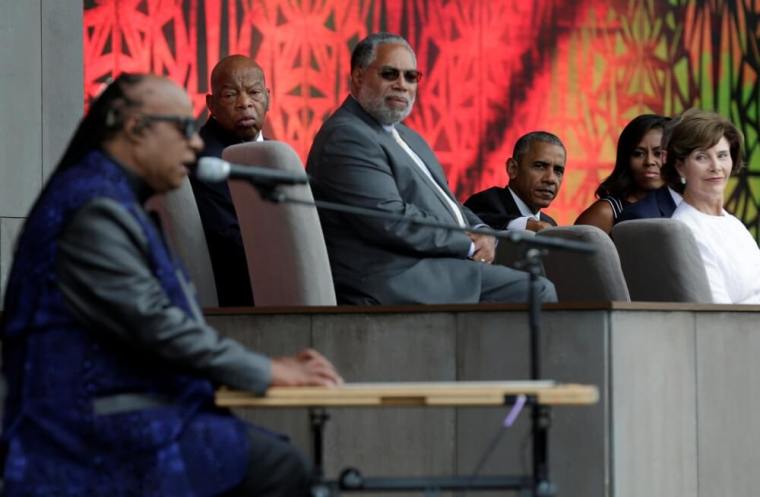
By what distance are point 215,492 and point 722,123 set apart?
3.19m

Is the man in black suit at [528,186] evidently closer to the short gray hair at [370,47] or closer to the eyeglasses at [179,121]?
the short gray hair at [370,47]

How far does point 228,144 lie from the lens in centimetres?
584

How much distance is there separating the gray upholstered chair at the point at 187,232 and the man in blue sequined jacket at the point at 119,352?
202 cm

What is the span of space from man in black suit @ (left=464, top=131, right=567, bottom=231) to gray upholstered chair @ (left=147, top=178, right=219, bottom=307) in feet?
6.11

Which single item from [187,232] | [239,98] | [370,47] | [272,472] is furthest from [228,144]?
[272,472]

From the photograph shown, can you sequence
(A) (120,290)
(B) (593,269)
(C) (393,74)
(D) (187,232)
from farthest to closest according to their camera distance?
(C) (393,74) → (B) (593,269) → (D) (187,232) → (A) (120,290)

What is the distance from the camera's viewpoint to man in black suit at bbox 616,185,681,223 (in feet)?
19.2

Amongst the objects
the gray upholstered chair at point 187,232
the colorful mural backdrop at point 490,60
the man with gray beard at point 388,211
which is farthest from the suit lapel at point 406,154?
the colorful mural backdrop at point 490,60

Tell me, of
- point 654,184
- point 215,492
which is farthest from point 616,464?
point 654,184

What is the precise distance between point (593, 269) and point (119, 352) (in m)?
2.60

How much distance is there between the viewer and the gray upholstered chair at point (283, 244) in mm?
4871

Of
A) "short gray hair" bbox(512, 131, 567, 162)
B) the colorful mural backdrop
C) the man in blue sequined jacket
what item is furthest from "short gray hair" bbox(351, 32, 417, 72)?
the man in blue sequined jacket

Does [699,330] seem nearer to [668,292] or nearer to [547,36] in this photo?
[668,292]

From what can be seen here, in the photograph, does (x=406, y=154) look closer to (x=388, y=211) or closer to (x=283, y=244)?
(x=388, y=211)
